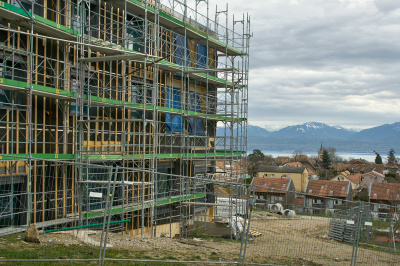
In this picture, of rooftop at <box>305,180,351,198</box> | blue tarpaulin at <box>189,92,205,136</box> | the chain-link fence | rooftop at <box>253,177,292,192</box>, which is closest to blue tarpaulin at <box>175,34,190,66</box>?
blue tarpaulin at <box>189,92,205,136</box>

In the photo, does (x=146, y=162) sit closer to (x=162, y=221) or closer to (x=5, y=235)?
(x=162, y=221)

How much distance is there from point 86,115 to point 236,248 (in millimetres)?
8455

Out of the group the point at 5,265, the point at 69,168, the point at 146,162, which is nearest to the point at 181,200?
the point at 146,162

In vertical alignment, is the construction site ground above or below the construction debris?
below

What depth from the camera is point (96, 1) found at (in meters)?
17.8

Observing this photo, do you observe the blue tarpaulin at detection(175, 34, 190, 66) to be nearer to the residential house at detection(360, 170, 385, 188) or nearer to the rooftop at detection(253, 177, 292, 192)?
the rooftop at detection(253, 177, 292, 192)

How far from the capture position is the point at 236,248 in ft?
51.5

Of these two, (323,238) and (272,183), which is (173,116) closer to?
(323,238)

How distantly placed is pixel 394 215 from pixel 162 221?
38.7ft

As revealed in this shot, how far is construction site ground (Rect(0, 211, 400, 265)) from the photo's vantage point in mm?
9797

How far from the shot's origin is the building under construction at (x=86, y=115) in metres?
13.5

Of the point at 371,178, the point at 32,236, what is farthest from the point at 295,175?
the point at 32,236

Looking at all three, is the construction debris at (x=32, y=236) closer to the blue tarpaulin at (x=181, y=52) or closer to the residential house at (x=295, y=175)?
the blue tarpaulin at (x=181, y=52)

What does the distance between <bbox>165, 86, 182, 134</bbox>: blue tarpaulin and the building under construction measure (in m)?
0.06
